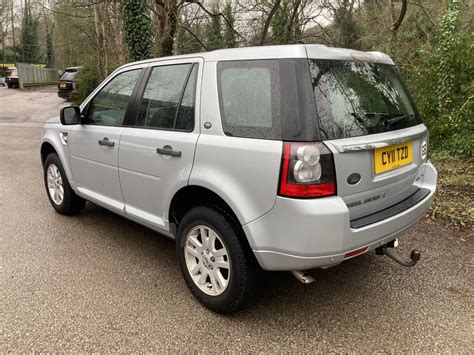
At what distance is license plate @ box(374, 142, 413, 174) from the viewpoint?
2406mm

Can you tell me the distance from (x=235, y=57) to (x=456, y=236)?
2.95 meters

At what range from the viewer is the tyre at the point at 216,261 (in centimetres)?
246

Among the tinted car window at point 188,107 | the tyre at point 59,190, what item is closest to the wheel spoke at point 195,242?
the tinted car window at point 188,107

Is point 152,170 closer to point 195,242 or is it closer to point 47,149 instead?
point 195,242

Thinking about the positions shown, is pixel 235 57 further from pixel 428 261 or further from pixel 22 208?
pixel 22 208

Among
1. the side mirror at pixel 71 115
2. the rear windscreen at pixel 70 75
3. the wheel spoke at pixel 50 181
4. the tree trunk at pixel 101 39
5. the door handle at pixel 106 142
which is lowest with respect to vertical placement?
the wheel spoke at pixel 50 181

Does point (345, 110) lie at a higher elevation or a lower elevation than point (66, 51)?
lower

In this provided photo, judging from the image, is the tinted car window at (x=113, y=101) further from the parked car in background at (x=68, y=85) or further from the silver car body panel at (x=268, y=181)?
the parked car in background at (x=68, y=85)

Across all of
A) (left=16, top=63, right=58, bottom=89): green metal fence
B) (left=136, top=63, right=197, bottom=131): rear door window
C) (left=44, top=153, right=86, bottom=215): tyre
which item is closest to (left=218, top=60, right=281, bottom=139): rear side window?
(left=136, top=63, right=197, bottom=131): rear door window

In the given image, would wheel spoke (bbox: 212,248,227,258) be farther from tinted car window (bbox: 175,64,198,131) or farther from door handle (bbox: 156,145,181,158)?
tinted car window (bbox: 175,64,198,131)

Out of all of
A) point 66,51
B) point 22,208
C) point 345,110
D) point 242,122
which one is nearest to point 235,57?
point 242,122

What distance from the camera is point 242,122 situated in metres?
2.44

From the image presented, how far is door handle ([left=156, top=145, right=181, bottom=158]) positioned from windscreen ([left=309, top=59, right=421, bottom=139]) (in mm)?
1037

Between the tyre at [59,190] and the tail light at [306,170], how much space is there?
2.99 m
